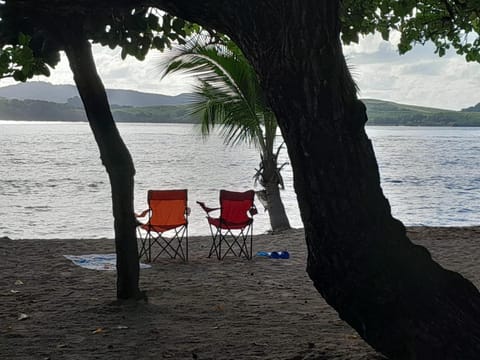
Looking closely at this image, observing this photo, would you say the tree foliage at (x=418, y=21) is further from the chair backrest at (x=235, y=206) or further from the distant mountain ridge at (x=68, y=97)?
the distant mountain ridge at (x=68, y=97)

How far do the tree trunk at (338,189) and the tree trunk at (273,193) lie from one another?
30.4 feet

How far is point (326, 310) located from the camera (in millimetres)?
5371

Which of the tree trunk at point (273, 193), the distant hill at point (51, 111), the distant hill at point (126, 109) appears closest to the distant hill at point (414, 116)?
the distant hill at point (126, 109)

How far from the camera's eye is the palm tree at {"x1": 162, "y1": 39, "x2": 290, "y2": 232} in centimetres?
1163

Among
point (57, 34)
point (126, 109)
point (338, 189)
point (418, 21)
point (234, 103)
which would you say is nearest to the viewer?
point (338, 189)

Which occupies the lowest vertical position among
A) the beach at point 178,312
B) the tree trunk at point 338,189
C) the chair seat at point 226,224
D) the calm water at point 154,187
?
the calm water at point 154,187

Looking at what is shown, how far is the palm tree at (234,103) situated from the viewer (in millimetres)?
11633

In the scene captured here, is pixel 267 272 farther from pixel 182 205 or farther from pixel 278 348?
pixel 278 348

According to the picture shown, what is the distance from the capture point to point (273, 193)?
41.4 feet

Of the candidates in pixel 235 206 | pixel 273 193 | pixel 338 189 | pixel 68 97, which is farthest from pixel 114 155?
pixel 68 97

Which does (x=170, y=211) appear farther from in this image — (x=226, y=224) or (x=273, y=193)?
(x=273, y=193)

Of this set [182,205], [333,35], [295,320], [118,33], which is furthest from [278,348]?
[182,205]

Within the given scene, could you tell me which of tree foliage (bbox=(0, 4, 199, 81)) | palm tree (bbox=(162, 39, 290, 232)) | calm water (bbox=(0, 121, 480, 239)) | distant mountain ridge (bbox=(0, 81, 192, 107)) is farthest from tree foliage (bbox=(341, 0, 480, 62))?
distant mountain ridge (bbox=(0, 81, 192, 107))

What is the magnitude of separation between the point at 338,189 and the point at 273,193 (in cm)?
956
